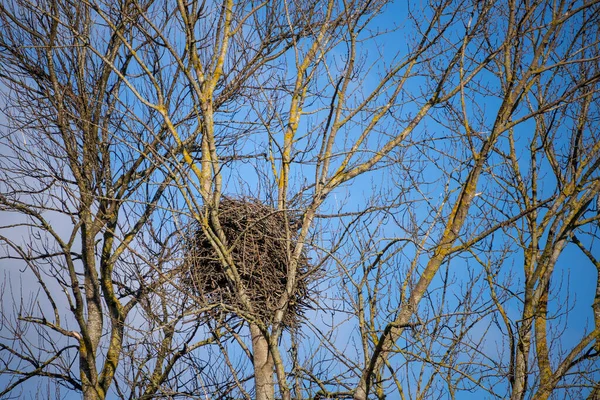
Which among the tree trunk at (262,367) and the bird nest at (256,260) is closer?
the tree trunk at (262,367)

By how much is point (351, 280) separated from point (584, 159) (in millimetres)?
3538

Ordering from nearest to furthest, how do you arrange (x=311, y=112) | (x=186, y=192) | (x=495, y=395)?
(x=495, y=395)
(x=186, y=192)
(x=311, y=112)

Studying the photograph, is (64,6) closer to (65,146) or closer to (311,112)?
(65,146)

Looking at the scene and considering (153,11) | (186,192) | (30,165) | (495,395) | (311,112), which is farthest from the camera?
(153,11)

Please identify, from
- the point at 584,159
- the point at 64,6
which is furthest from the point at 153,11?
the point at 584,159

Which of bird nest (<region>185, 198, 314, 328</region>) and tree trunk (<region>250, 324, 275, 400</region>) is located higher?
bird nest (<region>185, 198, 314, 328</region>)

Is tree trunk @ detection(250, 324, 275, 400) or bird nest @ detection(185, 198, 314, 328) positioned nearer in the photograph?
tree trunk @ detection(250, 324, 275, 400)

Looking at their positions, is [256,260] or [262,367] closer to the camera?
[262,367]

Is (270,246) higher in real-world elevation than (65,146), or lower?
lower

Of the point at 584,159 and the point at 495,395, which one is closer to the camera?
the point at 495,395

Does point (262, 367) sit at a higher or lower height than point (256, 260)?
lower

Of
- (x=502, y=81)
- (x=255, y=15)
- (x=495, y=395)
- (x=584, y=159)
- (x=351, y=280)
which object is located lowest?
(x=495, y=395)

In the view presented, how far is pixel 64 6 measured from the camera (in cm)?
761

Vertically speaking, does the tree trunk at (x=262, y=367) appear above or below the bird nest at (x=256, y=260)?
below
